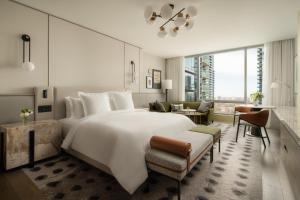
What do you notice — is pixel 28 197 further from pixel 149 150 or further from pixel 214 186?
pixel 214 186

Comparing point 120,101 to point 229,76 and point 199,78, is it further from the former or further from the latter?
point 229,76

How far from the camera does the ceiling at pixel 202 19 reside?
2641mm

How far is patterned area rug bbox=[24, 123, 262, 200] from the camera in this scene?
1667 millimetres

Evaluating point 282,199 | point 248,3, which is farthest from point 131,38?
point 282,199

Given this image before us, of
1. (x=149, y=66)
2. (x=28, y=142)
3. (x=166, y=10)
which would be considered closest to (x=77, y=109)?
(x=28, y=142)

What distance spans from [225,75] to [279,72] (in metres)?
1.64

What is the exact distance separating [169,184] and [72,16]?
11.4 ft

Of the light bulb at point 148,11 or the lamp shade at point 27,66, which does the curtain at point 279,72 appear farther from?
the lamp shade at point 27,66

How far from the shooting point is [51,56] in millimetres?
3020

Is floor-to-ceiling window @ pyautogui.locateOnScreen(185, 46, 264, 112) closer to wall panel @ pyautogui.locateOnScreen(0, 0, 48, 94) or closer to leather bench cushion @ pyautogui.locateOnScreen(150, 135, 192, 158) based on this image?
leather bench cushion @ pyautogui.locateOnScreen(150, 135, 192, 158)

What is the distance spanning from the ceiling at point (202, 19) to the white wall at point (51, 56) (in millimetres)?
227

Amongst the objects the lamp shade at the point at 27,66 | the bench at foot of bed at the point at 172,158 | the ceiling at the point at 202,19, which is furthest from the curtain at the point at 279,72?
the lamp shade at the point at 27,66

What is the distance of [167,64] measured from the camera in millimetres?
6859

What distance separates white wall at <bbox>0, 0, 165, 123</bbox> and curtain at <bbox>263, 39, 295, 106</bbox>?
14.3ft
